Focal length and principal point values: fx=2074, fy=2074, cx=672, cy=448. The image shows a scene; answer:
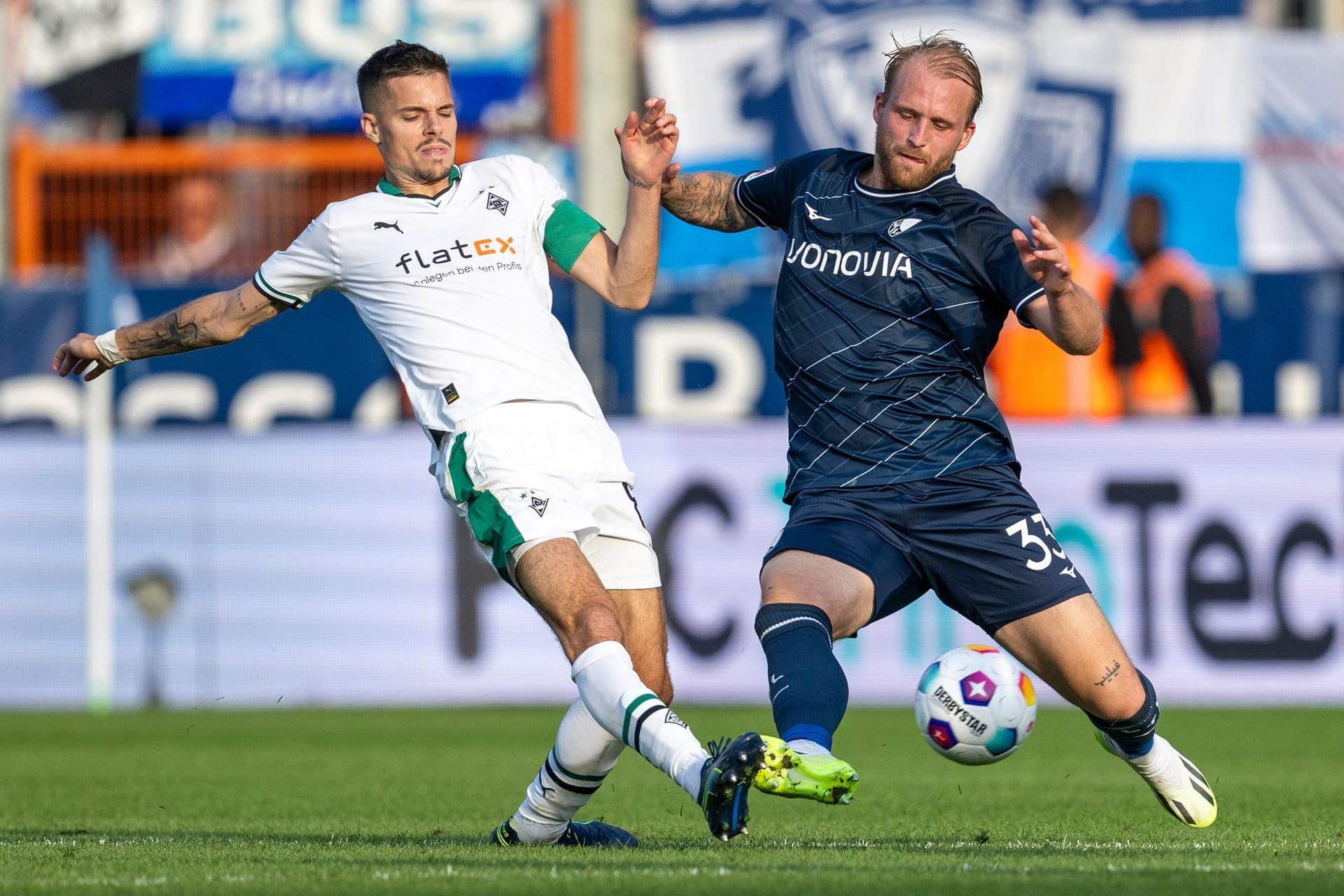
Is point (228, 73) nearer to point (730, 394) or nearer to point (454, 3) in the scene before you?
point (454, 3)

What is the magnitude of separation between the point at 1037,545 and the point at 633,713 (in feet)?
4.44

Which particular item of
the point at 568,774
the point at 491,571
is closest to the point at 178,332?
the point at 568,774

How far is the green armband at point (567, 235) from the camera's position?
6168 mm

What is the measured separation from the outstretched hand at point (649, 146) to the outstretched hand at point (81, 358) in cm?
179

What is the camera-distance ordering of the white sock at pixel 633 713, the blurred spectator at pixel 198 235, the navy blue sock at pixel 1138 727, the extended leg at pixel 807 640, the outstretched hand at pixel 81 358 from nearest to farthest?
the white sock at pixel 633 713, the extended leg at pixel 807 640, the navy blue sock at pixel 1138 727, the outstretched hand at pixel 81 358, the blurred spectator at pixel 198 235

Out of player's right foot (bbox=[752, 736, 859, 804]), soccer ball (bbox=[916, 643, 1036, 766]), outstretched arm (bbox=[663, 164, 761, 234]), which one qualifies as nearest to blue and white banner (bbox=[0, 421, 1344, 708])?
outstretched arm (bbox=[663, 164, 761, 234])

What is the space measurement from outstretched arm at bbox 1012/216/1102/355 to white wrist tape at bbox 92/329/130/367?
2820 mm

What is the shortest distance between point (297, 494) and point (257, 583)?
2.05 feet

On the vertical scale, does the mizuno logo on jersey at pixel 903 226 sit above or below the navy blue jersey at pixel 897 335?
above

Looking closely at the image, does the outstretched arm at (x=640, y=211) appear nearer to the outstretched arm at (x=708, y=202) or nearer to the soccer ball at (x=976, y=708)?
the outstretched arm at (x=708, y=202)

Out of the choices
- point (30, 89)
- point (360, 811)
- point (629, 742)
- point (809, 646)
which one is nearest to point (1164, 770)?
point (809, 646)

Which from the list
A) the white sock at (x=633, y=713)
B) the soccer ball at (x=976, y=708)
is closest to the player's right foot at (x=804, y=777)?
the white sock at (x=633, y=713)

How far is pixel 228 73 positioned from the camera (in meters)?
17.0

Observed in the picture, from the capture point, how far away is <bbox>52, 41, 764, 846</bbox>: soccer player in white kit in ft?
19.4
